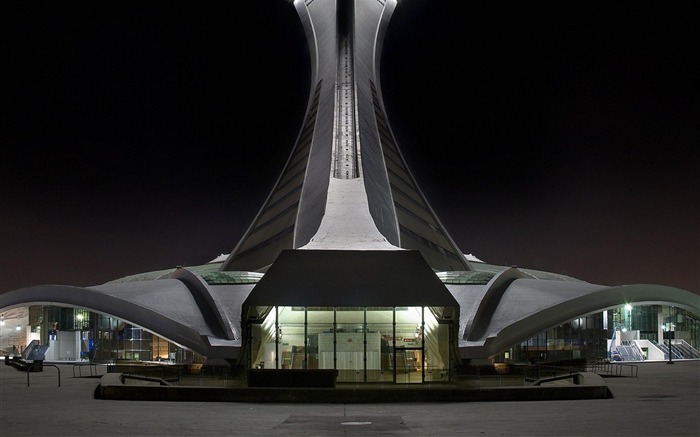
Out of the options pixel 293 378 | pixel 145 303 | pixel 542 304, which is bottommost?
pixel 293 378

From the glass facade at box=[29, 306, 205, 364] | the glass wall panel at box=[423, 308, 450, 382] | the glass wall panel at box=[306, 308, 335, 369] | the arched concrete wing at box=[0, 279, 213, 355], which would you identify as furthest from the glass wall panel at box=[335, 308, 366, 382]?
the glass facade at box=[29, 306, 205, 364]

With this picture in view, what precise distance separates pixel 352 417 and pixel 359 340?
7581 mm

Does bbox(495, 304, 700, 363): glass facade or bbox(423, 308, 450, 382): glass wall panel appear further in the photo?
bbox(495, 304, 700, 363): glass facade

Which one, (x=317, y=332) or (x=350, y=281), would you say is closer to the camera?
(x=317, y=332)

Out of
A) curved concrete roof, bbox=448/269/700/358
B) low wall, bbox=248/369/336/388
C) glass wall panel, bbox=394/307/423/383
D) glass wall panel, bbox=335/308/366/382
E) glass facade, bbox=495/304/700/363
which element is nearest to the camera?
low wall, bbox=248/369/336/388

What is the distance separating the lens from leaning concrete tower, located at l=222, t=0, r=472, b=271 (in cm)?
2997

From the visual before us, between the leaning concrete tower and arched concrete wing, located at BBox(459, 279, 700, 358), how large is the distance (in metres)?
3.74

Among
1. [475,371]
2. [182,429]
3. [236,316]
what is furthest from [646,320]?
[182,429]

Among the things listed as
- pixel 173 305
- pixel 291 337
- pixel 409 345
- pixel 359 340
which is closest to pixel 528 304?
pixel 409 345

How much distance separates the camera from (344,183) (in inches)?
1312

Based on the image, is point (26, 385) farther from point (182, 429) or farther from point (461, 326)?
point (461, 326)

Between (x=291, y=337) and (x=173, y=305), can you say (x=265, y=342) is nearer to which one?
(x=291, y=337)

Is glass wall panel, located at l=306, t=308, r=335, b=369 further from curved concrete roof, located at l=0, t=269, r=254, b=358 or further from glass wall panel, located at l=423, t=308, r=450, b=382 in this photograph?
curved concrete roof, located at l=0, t=269, r=254, b=358

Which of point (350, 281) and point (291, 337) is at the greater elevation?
point (350, 281)
